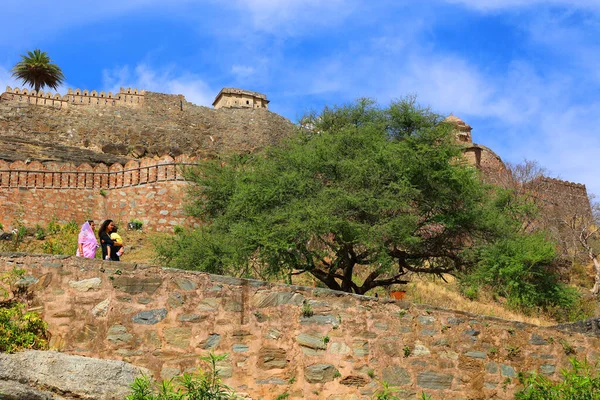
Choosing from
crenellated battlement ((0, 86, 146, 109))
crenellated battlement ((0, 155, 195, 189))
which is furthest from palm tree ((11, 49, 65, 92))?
crenellated battlement ((0, 155, 195, 189))

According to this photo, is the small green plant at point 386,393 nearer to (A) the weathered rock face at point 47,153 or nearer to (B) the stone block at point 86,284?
(B) the stone block at point 86,284

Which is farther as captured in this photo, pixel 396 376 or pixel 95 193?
pixel 95 193

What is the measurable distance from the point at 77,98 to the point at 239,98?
18.5 metres

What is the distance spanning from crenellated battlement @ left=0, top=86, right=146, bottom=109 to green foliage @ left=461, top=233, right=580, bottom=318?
2560 cm

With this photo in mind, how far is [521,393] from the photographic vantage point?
26.1 ft

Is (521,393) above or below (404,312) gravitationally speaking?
below

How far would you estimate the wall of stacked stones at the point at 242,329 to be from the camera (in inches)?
286

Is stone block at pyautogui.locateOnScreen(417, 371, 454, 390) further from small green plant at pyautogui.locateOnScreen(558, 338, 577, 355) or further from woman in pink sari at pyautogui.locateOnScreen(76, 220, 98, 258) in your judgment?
woman in pink sari at pyautogui.locateOnScreen(76, 220, 98, 258)

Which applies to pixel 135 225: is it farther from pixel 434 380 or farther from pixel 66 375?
pixel 434 380

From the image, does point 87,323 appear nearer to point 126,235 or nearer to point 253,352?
point 253,352

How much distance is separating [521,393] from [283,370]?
2756mm

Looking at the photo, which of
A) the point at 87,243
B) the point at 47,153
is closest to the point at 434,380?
the point at 87,243

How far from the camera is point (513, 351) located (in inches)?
319

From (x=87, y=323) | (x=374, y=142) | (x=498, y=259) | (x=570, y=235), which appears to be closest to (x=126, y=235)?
(x=374, y=142)
